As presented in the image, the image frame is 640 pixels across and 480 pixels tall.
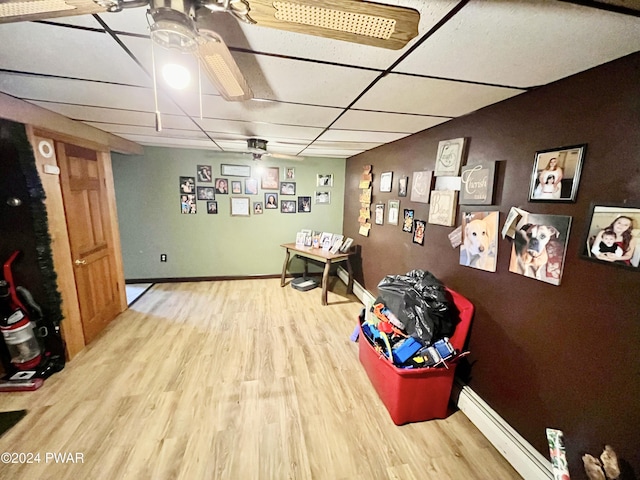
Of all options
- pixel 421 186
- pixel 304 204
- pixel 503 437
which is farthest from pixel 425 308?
pixel 304 204

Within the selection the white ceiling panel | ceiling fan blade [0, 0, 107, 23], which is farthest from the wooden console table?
ceiling fan blade [0, 0, 107, 23]

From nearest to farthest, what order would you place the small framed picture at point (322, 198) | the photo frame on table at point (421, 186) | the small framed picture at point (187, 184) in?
the photo frame on table at point (421, 186) → the small framed picture at point (187, 184) → the small framed picture at point (322, 198)

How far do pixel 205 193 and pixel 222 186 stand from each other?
0.29m

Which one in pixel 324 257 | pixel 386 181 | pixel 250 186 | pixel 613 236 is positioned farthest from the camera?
pixel 250 186

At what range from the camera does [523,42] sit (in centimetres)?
90

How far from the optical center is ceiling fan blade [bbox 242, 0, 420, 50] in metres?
0.62

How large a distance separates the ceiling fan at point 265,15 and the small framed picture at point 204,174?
11.2ft

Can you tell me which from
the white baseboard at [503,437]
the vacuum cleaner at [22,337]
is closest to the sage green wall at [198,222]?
the vacuum cleaner at [22,337]

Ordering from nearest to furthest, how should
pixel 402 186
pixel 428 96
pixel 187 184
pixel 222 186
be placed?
pixel 428 96 < pixel 402 186 < pixel 187 184 < pixel 222 186

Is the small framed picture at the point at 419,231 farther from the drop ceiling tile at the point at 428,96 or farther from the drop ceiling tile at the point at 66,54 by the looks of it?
the drop ceiling tile at the point at 66,54

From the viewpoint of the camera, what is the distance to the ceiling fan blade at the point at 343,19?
62 cm

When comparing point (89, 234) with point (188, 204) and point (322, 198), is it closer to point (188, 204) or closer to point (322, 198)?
point (188, 204)

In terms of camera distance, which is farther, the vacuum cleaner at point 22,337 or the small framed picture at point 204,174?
the small framed picture at point 204,174

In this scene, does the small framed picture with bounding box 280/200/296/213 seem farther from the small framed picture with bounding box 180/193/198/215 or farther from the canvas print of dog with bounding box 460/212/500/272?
the canvas print of dog with bounding box 460/212/500/272
